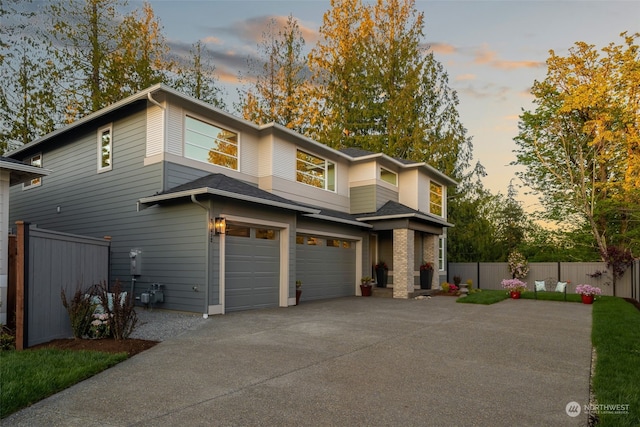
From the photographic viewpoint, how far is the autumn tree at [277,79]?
2438 cm

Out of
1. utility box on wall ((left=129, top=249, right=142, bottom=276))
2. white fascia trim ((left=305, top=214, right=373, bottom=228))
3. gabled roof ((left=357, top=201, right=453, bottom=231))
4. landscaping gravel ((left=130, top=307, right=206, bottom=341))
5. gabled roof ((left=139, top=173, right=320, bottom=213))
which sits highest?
gabled roof ((left=139, top=173, right=320, bottom=213))

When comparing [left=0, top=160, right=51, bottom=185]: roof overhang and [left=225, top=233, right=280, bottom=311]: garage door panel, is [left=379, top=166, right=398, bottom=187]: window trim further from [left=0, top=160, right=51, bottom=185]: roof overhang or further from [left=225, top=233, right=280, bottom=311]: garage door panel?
[left=0, top=160, right=51, bottom=185]: roof overhang

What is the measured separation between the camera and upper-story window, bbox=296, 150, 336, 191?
1456 centimetres

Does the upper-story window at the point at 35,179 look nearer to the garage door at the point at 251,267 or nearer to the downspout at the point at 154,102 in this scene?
the downspout at the point at 154,102

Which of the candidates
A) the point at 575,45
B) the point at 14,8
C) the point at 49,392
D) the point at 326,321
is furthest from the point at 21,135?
the point at 575,45

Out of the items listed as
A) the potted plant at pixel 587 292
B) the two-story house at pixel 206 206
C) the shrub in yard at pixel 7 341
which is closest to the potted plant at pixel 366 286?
the two-story house at pixel 206 206

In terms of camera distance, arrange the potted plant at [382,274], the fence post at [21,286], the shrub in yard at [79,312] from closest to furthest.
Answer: the fence post at [21,286]
the shrub in yard at [79,312]
the potted plant at [382,274]

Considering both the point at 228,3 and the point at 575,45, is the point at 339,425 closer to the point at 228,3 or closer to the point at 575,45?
the point at 228,3

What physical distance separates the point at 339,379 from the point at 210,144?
833 centimetres

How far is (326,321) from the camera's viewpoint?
356 inches

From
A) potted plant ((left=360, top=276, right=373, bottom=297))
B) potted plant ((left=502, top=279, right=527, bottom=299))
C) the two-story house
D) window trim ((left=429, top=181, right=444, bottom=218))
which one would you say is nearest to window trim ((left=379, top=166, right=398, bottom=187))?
the two-story house

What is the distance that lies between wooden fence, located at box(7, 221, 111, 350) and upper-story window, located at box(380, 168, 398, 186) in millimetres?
12398

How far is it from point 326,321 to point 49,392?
18.4ft

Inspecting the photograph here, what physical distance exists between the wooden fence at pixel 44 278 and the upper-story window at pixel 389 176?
12398mm
